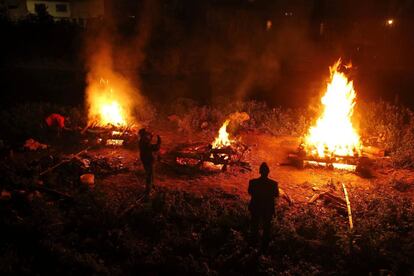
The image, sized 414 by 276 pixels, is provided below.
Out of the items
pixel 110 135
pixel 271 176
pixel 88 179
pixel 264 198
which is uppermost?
pixel 110 135

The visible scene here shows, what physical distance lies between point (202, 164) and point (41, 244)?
17.9 feet

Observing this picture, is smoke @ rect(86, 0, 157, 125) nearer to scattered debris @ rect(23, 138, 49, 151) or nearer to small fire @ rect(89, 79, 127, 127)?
small fire @ rect(89, 79, 127, 127)

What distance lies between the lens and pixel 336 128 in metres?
13.0

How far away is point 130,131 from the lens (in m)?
13.8

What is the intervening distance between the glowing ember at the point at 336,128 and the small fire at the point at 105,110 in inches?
272

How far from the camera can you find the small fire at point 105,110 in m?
14.7

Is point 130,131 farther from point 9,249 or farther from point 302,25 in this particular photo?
point 302,25

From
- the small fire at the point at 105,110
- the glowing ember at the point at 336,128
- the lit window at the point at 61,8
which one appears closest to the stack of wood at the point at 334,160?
the glowing ember at the point at 336,128

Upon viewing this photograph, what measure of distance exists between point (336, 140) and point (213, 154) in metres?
4.14

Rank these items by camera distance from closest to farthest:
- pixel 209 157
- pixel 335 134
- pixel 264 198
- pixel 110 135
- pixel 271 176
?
pixel 264 198 → pixel 271 176 → pixel 209 157 → pixel 335 134 → pixel 110 135

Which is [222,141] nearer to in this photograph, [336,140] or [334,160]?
[334,160]

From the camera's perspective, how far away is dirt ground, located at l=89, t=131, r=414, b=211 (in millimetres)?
10273

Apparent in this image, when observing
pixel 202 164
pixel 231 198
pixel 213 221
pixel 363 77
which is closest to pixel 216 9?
pixel 363 77

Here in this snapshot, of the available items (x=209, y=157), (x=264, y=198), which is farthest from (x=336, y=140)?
(x=264, y=198)
